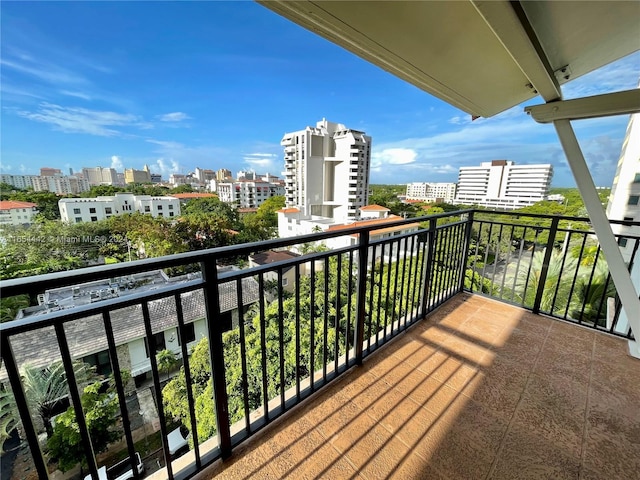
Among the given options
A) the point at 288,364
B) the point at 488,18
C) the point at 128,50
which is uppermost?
the point at 128,50

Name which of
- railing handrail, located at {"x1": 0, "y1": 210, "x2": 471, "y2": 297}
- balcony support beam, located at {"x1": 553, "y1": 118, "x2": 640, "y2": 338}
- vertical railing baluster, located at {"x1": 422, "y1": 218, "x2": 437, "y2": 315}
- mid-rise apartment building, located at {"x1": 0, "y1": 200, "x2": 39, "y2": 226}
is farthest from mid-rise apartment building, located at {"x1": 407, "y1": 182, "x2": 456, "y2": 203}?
railing handrail, located at {"x1": 0, "y1": 210, "x2": 471, "y2": 297}

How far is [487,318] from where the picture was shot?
2.40 m

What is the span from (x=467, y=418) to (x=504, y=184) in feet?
117

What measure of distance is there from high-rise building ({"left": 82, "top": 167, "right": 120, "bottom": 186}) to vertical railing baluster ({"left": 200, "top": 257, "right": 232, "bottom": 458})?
48.3m

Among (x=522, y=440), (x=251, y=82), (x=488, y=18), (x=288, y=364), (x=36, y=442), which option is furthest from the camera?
(x=251, y=82)

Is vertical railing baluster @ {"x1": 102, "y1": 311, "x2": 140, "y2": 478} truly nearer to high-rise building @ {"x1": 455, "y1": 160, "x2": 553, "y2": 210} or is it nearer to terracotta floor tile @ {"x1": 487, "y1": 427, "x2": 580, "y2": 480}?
terracotta floor tile @ {"x1": 487, "y1": 427, "x2": 580, "y2": 480}

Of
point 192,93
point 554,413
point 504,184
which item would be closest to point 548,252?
point 554,413

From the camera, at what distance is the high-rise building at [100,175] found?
1465 inches

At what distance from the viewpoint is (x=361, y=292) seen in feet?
5.41

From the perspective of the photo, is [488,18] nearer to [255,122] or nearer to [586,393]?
[586,393]

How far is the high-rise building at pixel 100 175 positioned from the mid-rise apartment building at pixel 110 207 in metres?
12.6

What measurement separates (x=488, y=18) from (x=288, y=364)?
22.3 ft

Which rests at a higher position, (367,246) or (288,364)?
(367,246)

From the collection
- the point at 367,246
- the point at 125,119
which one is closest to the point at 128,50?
the point at 125,119
